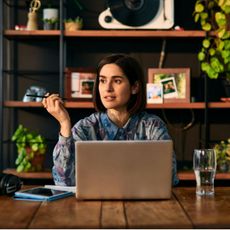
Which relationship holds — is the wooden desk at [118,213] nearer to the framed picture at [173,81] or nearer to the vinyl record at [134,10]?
the framed picture at [173,81]

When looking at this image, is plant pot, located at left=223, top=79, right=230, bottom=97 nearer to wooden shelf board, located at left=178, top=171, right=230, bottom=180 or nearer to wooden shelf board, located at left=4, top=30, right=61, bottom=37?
wooden shelf board, located at left=178, top=171, right=230, bottom=180

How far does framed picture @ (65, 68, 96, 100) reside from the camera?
4.18 meters

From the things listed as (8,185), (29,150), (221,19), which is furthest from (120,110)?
(221,19)

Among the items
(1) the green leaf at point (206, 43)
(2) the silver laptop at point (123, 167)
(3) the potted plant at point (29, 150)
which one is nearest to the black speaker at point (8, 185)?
(2) the silver laptop at point (123, 167)

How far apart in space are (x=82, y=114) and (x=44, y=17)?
770mm

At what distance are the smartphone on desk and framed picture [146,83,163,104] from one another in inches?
83.1

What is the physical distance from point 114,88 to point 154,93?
1.69 m

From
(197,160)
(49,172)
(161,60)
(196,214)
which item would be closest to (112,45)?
(161,60)

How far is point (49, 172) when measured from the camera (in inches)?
162

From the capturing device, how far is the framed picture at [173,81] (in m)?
4.18

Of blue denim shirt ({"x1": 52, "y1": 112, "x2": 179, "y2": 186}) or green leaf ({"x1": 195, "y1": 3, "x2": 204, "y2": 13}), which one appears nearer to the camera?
blue denim shirt ({"x1": 52, "y1": 112, "x2": 179, "y2": 186})

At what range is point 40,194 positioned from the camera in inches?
80.4

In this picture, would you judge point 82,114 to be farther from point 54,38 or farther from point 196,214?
point 196,214

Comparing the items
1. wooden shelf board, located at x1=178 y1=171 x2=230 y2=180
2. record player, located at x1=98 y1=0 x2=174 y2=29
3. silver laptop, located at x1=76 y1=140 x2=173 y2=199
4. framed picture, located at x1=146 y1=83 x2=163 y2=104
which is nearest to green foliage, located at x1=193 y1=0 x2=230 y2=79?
record player, located at x1=98 y1=0 x2=174 y2=29
